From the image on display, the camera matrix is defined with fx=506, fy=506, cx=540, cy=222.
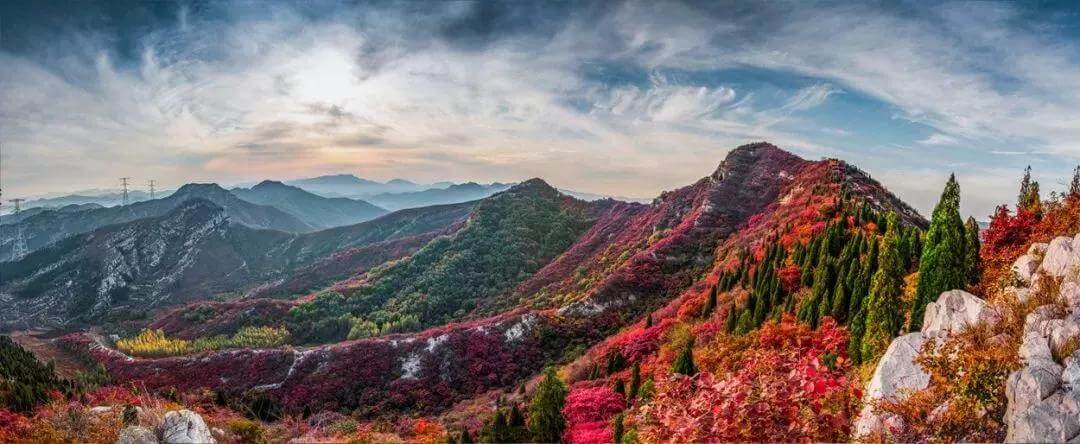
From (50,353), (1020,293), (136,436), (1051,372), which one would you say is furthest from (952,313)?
(50,353)

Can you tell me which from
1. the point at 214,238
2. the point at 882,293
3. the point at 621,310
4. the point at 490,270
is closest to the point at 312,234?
the point at 214,238

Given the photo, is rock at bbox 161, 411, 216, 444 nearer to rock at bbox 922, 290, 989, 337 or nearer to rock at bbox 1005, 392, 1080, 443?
rock at bbox 1005, 392, 1080, 443

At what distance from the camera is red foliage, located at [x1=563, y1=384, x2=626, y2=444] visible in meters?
20.9

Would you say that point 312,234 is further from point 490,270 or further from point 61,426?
Result: point 61,426

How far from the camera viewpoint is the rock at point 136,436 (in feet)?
40.5

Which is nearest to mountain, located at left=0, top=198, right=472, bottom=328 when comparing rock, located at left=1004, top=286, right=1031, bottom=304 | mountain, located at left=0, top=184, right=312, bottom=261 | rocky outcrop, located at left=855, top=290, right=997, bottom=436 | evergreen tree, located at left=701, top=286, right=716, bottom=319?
mountain, located at left=0, top=184, right=312, bottom=261

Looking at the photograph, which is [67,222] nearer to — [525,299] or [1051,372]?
[525,299]

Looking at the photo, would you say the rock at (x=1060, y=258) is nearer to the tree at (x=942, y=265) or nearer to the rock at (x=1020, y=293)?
the rock at (x=1020, y=293)

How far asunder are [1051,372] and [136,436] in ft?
66.7

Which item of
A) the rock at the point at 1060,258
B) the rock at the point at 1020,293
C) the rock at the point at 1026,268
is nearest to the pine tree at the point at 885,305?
the rock at the point at 1026,268

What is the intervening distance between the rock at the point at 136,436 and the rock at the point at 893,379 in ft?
56.2

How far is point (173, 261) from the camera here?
380 feet

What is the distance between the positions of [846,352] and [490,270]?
189 ft

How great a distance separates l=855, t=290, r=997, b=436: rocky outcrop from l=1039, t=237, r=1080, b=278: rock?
1660 mm
